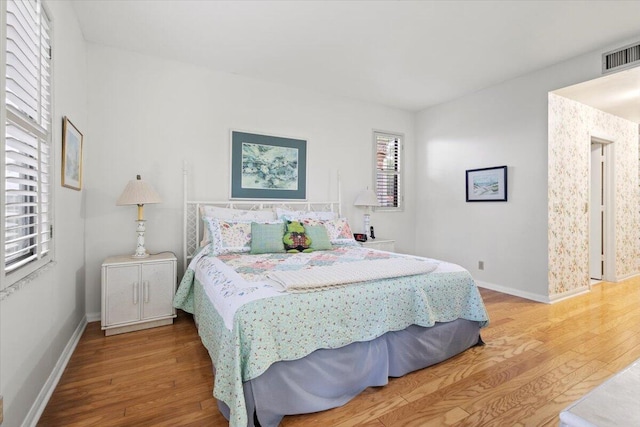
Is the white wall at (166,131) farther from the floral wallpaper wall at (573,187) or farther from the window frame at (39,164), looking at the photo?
the floral wallpaper wall at (573,187)

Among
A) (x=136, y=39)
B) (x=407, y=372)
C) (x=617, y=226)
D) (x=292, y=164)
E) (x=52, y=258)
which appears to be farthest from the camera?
(x=617, y=226)

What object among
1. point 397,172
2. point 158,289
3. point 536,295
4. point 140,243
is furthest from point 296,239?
point 536,295

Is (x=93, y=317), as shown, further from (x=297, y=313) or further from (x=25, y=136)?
(x=297, y=313)

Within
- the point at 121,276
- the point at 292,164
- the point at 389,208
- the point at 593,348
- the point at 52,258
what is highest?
the point at 292,164

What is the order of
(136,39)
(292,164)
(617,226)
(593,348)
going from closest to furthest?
(593,348)
(136,39)
(292,164)
(617,226)

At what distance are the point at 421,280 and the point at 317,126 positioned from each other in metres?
2.79

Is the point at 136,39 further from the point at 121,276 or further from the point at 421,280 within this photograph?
the point at 421,280

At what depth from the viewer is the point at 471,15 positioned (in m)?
2.58

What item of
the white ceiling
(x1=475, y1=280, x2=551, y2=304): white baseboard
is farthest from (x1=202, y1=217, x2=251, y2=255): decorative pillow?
(x1=475, y1=280, x2=551, y2=304): white baseboard

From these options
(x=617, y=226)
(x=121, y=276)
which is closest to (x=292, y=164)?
(x=121, y=276)

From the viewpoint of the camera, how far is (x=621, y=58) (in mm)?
2996

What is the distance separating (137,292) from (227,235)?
2.99 feet

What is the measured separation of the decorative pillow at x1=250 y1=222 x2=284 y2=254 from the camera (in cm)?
297

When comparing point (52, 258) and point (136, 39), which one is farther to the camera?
point (136, 39)
